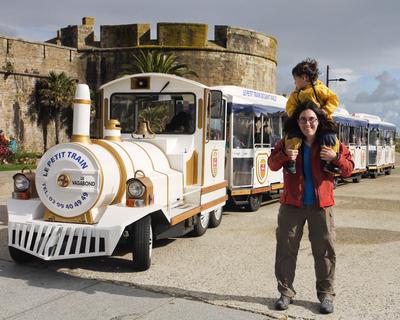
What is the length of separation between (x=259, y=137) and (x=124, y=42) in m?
23.4

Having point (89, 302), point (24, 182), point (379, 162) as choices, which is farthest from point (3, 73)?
point (89, 302)

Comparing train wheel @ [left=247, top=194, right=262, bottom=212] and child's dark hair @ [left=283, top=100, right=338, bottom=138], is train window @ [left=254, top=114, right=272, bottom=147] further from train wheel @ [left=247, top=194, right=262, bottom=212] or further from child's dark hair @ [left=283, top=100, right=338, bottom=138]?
child's dark hair @ [left=283, top=100, right=338, bottom=138]

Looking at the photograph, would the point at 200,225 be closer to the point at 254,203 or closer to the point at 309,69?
the point at 254,203

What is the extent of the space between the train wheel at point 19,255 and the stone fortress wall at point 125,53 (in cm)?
2569

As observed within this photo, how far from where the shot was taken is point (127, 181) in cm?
617

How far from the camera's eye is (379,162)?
78.8ft

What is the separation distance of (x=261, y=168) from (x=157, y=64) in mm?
21307

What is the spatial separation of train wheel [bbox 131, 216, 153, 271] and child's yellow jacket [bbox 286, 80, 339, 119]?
2244 millimetres

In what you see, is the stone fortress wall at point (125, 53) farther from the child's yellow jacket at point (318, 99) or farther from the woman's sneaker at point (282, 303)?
the woman's sneaker at point (282, 303)

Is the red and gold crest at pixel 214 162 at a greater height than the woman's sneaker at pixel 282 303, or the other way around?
the red and gold crest at pixel 214 162

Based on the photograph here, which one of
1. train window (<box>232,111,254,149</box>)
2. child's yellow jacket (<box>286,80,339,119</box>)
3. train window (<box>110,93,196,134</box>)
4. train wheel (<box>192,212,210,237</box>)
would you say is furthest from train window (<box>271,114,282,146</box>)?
child's yellow jacket (<box>286,80,339,119</box>)

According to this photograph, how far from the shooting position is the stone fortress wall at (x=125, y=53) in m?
31.2

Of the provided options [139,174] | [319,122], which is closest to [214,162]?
[139,174]

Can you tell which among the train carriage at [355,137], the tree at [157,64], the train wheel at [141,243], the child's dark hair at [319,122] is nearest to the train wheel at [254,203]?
the train wheel at [141,243]
